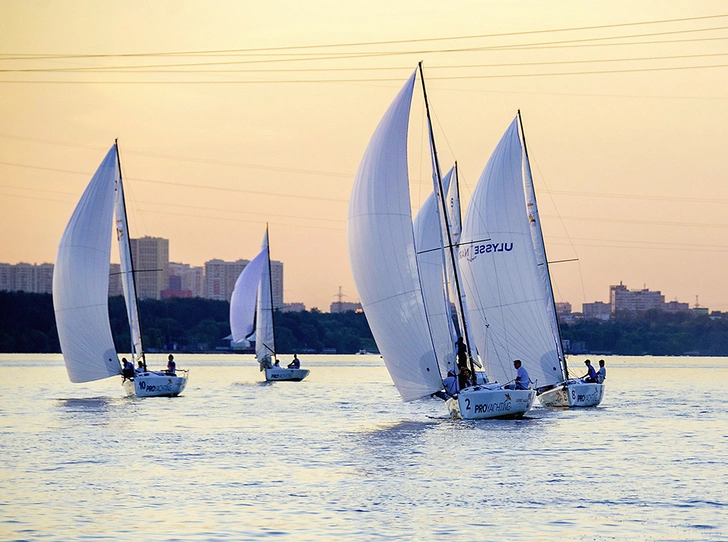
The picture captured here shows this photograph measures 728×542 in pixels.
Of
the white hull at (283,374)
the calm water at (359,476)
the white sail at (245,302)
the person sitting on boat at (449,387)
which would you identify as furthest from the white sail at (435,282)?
the white sail at (245,302)

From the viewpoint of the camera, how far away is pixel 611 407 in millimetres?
46844

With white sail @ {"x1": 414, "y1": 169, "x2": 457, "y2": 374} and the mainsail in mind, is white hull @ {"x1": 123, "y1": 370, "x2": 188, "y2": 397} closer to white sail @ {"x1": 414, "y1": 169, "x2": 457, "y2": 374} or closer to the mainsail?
the mainsail

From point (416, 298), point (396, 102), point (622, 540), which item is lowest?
point (622, 540)

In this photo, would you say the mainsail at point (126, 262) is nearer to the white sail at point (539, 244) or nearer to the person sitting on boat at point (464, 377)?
the white sail at point (539, 244)

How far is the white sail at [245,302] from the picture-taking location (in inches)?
3211

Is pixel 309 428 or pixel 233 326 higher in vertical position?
pixel 233 326

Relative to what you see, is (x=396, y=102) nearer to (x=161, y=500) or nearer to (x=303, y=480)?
(x=303, y=480)

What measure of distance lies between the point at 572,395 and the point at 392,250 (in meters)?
12.8

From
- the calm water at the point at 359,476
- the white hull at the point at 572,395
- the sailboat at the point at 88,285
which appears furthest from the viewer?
the sailboat at the point at 88,285

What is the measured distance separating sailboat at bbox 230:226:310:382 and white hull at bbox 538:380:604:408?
31.9 meters

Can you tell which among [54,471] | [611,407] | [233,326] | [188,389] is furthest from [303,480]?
[233,326]

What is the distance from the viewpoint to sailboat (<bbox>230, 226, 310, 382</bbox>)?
73.9 m

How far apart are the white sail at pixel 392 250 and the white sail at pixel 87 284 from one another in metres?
17.6

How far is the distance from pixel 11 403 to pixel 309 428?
16423mm
